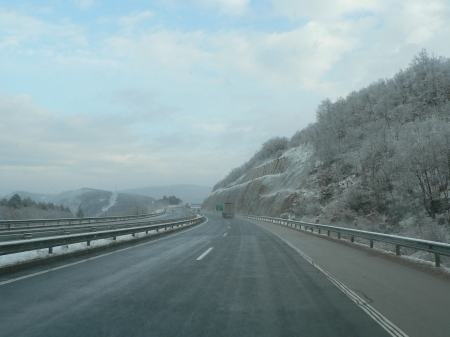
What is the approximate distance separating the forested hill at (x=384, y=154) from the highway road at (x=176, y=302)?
79.1ft

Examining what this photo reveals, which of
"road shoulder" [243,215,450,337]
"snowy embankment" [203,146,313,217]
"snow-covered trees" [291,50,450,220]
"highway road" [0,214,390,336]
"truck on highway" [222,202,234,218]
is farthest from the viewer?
"truck on highway" [222,202,234,218]

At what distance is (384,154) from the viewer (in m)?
39.1

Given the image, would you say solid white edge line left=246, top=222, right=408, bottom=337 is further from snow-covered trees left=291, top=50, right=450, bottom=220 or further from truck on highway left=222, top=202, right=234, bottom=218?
truck on highway left=222, top=202, right=234, bottom=218

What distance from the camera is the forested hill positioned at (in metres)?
29.9

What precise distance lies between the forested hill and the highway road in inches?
950

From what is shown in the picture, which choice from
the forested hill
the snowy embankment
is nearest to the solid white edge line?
the forested hill

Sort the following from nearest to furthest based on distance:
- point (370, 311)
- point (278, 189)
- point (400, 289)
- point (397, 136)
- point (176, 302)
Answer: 1. point (370, 311)
2. point (176, 302)
3. point (400, 289)
4. point (397, 136)
5. point (278, 189)

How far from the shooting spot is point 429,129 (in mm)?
34062

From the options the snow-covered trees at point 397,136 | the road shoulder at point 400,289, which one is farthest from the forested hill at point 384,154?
the road shoulder at point 400,289

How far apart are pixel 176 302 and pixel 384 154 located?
38.2m

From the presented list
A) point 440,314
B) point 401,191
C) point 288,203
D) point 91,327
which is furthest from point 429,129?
point 91,327

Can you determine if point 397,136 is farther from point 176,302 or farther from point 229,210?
point 176,302

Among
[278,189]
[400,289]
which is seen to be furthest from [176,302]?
[278,189]

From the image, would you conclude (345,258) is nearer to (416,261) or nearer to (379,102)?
(416,261)
